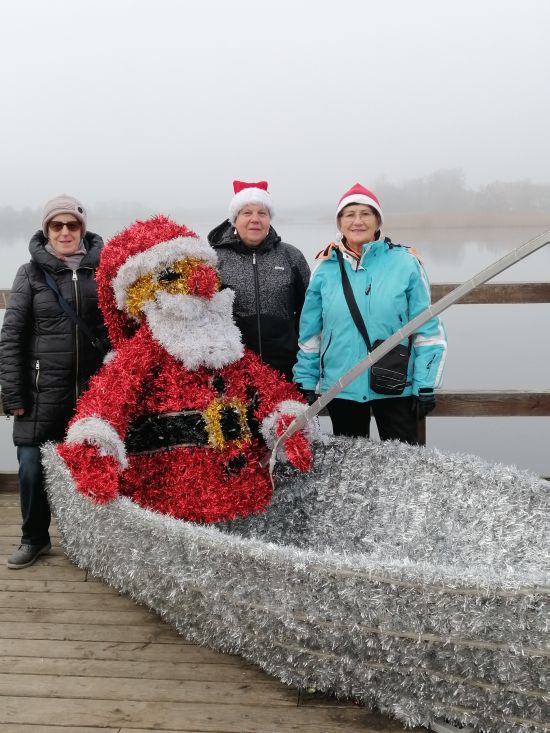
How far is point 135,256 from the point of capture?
2480 millimetres

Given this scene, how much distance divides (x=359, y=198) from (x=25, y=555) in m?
1.95

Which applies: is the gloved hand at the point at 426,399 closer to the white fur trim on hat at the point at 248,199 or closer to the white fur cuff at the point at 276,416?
the white fur cuff at the point at 276,416

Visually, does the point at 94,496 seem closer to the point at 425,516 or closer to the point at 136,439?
the point at 136,439

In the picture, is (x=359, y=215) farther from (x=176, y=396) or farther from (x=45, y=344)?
(x=45, y=344)

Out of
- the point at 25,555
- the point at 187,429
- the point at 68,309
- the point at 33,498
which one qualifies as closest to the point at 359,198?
the point at 187,429

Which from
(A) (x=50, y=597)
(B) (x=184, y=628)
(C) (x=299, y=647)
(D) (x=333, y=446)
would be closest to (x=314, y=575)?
(C) (x=299, y=647)

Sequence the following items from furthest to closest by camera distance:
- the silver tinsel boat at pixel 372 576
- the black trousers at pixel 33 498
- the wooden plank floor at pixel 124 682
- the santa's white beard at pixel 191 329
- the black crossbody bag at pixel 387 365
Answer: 1. the black trousers at pixel 33 498
2. the black crossbody bag at pixel 387 365
3. the santa's white beard at pixel 191 329
4. the wooden plank floor at pixel 124 682
5. the silver tinsel boat at pixel 372 576

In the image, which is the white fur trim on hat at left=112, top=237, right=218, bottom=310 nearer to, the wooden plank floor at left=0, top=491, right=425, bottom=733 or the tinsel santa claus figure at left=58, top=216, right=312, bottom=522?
the tinsel santa claus figure at left=58, top=216, right=312, bottom=522

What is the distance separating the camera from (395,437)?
9.55ft

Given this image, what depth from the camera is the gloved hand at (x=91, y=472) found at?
7.57 ft

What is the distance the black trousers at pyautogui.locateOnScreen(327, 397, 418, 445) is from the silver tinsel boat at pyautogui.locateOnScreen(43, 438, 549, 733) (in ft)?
0.38

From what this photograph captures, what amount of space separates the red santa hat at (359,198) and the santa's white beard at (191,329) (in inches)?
25.2

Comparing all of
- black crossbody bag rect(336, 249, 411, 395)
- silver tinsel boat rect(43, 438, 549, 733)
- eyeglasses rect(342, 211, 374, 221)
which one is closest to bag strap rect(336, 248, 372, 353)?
black crossbody bag rect(336, 249, 411, 395)

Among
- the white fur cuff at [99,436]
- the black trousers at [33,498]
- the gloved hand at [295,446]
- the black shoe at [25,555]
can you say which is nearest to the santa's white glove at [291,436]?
the gloved hand at [295,446]
